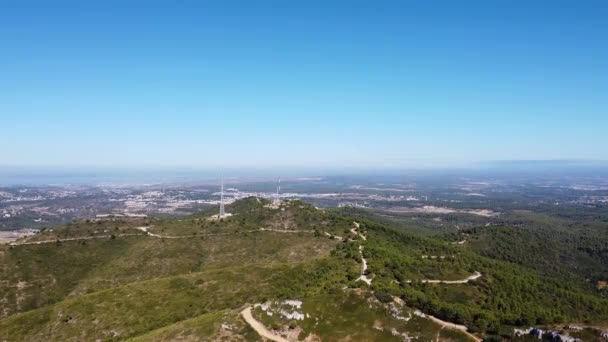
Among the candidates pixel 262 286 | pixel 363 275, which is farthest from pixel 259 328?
pixel 363 275

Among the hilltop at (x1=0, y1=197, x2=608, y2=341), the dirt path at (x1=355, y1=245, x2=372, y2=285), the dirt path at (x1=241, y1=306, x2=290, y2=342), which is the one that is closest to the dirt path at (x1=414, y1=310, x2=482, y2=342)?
the hilltop at (x1=0, y1=197, x2=608, y2=341)

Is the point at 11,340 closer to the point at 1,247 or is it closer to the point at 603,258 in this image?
the point at 1,247

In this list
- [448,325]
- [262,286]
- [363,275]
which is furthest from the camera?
[363,275]

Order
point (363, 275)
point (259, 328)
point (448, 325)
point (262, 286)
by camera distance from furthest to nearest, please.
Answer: point (363, 275) < point (262, 286) < point (259, 328) < point (448, 325)

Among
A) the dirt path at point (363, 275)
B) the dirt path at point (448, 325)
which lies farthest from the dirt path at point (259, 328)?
the dirt path at point (363, 275)

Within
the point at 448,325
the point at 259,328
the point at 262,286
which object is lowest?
the point at 262,286

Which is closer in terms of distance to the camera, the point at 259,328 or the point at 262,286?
the point at 259,328

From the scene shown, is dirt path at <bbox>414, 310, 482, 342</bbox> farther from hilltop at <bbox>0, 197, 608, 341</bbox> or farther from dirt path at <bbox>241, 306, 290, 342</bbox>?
dirt path at <bbox>241, 306, 290, 342</bbox>

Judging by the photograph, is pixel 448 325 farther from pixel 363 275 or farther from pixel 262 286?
pixel 262 286
